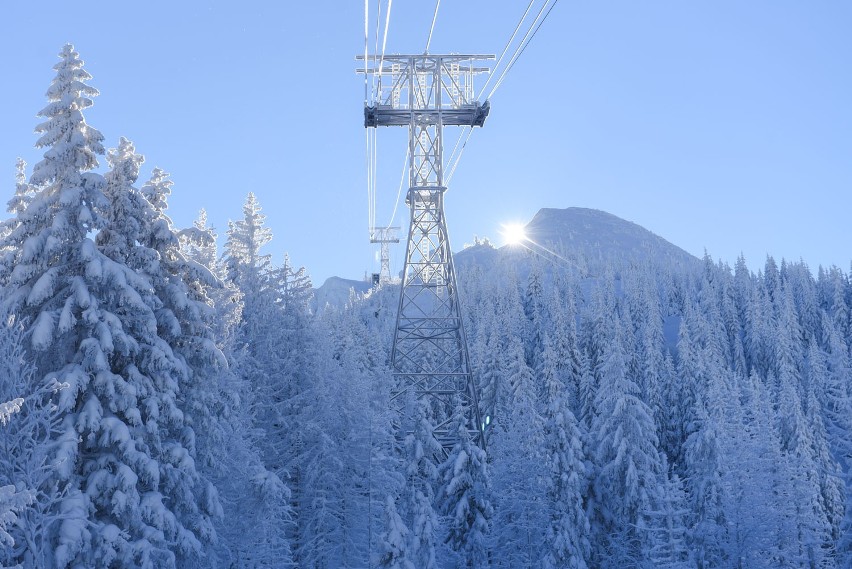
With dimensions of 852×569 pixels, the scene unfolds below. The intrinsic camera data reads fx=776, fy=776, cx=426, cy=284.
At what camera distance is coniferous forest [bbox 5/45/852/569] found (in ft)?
58.9

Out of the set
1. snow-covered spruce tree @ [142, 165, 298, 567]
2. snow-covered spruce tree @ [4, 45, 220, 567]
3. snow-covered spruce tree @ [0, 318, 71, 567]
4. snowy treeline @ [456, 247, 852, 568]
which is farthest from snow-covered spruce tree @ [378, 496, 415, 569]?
snow-covered spruce tree @ [0, 318, 71, 567]

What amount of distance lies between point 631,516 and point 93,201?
3108 centimetres

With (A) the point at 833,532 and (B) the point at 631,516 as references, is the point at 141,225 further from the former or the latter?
(A) the point at 833,532

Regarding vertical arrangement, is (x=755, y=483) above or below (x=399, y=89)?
below

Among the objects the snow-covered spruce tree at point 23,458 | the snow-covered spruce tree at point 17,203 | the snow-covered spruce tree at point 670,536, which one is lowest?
the snow-covered spruce tree at point 670,536

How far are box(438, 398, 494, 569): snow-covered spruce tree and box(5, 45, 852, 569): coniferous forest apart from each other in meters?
0.15

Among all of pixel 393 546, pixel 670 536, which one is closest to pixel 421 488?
pixel 393 546

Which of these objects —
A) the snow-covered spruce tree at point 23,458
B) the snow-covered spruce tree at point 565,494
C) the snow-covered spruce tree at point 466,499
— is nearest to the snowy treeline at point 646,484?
the snow-covered spruce tree at point 565,494

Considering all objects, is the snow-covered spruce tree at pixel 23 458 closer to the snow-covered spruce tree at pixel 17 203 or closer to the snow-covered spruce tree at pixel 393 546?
the snow-covered spruce tree at pixel 17 203

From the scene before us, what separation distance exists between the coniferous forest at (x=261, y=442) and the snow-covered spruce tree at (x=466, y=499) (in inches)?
5.8

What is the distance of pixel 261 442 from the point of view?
30891 mm

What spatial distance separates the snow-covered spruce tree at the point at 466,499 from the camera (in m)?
38.2

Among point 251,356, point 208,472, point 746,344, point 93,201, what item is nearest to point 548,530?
point 251,356

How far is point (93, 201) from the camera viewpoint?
19.1 meters
